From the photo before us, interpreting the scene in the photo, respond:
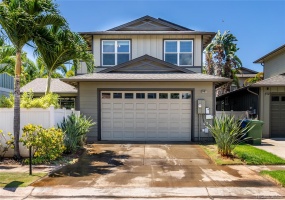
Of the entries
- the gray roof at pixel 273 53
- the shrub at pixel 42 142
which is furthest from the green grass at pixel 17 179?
the gray roof at pixel 273 53

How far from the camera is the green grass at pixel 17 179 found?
6.25 meters

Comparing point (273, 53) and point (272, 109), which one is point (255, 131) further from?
point (273, 53)

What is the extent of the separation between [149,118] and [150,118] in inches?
2.0

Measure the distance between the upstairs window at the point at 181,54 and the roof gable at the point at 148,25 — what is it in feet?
4.35

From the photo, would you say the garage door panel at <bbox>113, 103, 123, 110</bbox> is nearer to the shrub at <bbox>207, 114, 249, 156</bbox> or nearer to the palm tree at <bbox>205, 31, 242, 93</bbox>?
the shrub at <bbox>207, 114, 249, 156</bbox>

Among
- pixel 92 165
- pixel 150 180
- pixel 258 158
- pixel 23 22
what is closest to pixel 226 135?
pixel 258 158

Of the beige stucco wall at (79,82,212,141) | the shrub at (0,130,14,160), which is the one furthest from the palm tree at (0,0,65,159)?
the beige stucco wall at (79,82,212,141)

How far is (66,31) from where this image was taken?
31.4ft

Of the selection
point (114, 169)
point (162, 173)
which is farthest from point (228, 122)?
point (114, 169)

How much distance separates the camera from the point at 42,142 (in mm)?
8414

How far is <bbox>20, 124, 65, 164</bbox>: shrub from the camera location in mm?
8375

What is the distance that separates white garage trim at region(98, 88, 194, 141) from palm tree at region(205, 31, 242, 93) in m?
15.4

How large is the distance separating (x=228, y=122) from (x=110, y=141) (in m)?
6.24

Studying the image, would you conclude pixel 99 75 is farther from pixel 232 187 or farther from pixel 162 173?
pixel 232 187
